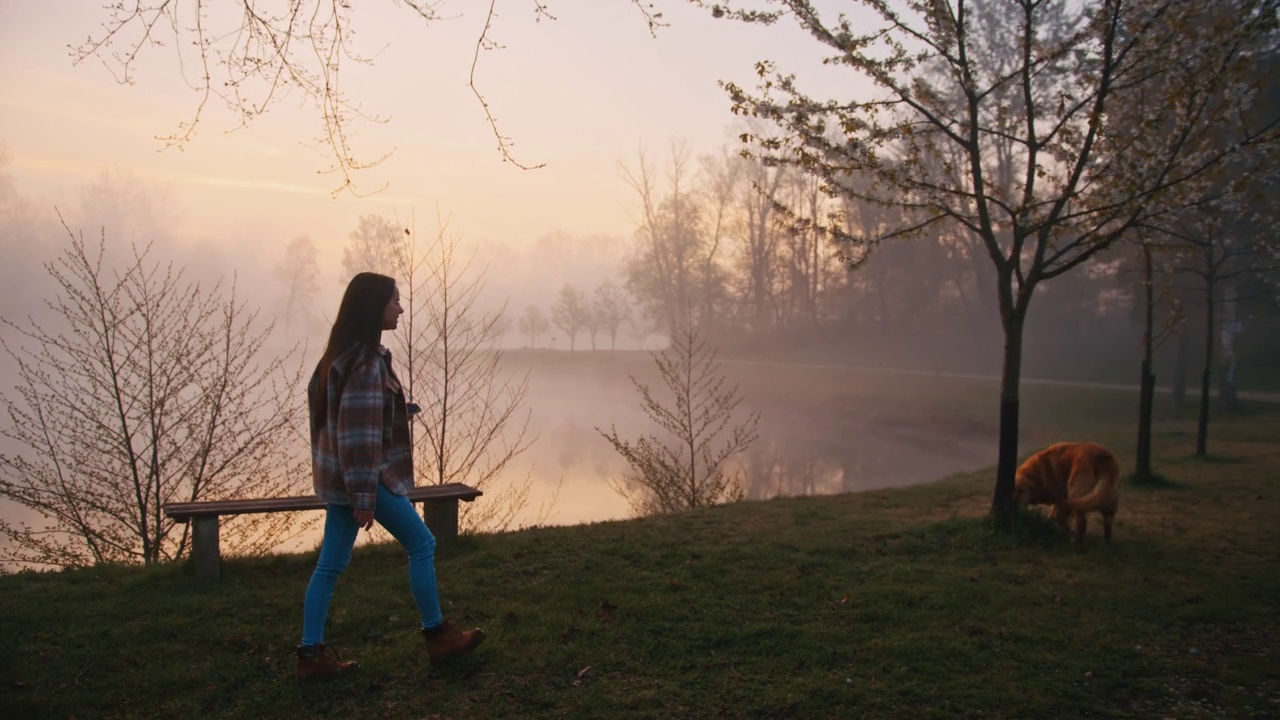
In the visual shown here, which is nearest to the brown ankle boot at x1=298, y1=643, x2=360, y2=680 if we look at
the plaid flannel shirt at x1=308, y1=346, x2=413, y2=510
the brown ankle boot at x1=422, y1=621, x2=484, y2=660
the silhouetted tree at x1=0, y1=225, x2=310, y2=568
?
the brown ankle boot at x1=422, y1=621, x2=484, y2=660

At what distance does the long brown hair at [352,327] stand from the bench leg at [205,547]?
2.60m

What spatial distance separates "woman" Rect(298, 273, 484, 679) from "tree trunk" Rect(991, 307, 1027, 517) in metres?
5.48

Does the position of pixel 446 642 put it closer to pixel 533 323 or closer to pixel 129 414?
pixel 129 414

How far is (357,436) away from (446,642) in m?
1.25

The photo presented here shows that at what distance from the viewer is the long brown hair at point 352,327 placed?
4.05 metres

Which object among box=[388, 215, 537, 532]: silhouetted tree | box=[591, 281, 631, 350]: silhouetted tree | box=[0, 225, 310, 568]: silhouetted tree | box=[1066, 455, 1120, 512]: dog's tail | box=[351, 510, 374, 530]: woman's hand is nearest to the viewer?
box=[351, 510, 374, 530]: woman's hand

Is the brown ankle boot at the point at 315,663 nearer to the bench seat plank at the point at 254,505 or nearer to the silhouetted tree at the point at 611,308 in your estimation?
the bench seat plank at the point at 254,505

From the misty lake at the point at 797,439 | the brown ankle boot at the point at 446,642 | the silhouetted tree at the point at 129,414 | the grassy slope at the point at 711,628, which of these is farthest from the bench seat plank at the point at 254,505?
the misty lake at the point at 797,439

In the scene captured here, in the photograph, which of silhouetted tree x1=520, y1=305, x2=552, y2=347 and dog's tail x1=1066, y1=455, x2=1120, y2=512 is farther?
silhouetted tree x1=520, y1=305, x2=552, y2=347

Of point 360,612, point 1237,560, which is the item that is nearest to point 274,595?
point 360,612

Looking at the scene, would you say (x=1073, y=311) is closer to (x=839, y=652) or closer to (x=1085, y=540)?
(x=1085, y=540)

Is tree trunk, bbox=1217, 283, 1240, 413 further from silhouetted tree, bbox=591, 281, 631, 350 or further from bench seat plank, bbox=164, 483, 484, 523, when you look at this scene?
silhouetted tree, bbox=591, 281, 631, 350

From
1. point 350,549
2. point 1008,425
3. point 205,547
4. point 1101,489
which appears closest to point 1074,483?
point 1101,489

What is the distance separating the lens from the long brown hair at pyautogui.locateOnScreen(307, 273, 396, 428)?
4.05 meters
